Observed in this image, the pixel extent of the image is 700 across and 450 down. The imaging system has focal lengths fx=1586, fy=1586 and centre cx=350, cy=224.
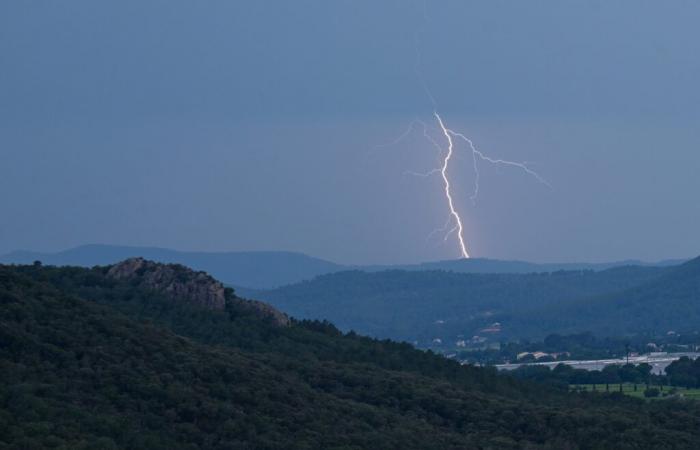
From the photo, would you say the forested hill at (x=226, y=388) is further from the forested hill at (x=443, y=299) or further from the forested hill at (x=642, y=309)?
the forested hill at (x=443, y=299)

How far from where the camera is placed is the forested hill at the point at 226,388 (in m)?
32.3

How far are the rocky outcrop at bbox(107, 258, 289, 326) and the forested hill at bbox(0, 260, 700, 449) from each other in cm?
7

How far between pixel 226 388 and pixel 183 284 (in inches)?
617

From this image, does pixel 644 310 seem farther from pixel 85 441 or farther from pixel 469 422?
pixel 85 441

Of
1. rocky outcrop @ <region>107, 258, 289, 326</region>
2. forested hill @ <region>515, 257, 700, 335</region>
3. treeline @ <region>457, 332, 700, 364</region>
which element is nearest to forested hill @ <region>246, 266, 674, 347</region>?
forested hill @ <region>515, 257, 700, 335</region>

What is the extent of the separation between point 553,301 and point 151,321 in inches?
4949

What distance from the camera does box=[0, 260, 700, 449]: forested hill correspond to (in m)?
32.3

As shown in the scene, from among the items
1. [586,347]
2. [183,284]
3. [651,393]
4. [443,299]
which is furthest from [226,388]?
[443,299]

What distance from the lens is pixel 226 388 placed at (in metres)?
36.5

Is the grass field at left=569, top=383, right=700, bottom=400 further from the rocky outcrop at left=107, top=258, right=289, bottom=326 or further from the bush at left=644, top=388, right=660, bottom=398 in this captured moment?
the rocky outcrop at left=107, top=258, right=289, bottom=326

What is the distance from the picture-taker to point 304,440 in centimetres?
3397

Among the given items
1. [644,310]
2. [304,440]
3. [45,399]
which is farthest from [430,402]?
[644,310]

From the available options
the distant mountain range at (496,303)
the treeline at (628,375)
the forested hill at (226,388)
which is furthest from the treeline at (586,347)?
the forested hill at (226,388)

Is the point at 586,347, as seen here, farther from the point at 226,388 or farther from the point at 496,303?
the point at 226,388
